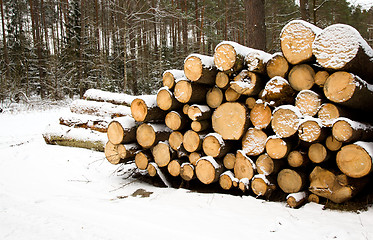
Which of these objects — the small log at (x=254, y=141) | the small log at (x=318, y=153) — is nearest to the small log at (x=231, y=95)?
the small log at (x=254, y=141)

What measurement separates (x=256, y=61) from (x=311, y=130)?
3.75 feet

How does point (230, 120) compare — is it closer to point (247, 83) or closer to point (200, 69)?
point (247, 83)

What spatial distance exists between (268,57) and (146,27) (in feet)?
74.6

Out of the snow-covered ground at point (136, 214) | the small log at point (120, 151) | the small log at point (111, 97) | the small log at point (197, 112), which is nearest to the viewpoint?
the snow-covered ground at point (136, 214)

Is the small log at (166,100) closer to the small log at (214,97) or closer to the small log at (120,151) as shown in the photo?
the small log at (214,97)

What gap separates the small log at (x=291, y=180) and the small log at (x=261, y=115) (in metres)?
0.66

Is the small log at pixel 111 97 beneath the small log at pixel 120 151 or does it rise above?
above

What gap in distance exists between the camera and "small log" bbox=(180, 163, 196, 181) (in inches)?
149

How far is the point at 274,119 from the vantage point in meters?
3.21

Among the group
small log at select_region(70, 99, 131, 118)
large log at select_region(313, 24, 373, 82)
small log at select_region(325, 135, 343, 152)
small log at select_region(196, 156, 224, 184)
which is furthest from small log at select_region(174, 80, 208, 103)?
small log at select_region(70, 99, 131, 118)

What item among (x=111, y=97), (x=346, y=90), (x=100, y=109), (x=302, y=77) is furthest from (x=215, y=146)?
(x=111, y=97)

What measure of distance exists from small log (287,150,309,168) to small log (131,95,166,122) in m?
2.12

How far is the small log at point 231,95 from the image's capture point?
352 centimetres

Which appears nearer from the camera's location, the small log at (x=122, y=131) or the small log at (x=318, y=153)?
the small log at (x=318, y=153)
